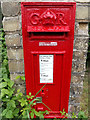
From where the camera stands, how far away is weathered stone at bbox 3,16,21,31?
1590 millimetres

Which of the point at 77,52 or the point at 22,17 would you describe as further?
the point at 77,52

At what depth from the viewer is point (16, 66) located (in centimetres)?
181

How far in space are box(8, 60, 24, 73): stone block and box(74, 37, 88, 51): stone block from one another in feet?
2.67

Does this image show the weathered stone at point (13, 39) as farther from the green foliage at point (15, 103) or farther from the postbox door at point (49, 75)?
the green foliage at point (15, 103)

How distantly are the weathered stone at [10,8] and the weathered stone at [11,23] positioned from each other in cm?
6

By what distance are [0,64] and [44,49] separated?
1.24 meters

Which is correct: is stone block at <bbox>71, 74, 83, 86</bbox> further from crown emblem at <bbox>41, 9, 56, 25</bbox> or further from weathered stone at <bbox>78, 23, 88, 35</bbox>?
crown emblem at <bbox>41, 9, 56, 25</bbox>

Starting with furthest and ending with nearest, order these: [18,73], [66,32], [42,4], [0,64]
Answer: [0,64] < [18,73] < [66,32] < [42,4]

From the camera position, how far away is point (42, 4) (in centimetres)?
144

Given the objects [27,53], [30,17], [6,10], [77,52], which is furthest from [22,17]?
[77,52]

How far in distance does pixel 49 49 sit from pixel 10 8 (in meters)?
0.71

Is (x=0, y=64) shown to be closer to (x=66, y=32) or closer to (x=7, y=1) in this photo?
(x=7, y=1)

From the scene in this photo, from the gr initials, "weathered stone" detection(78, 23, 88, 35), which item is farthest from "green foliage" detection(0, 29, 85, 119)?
"weathered stone" detection(78, 23, 88, 35)

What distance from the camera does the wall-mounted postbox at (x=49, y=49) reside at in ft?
4.81
